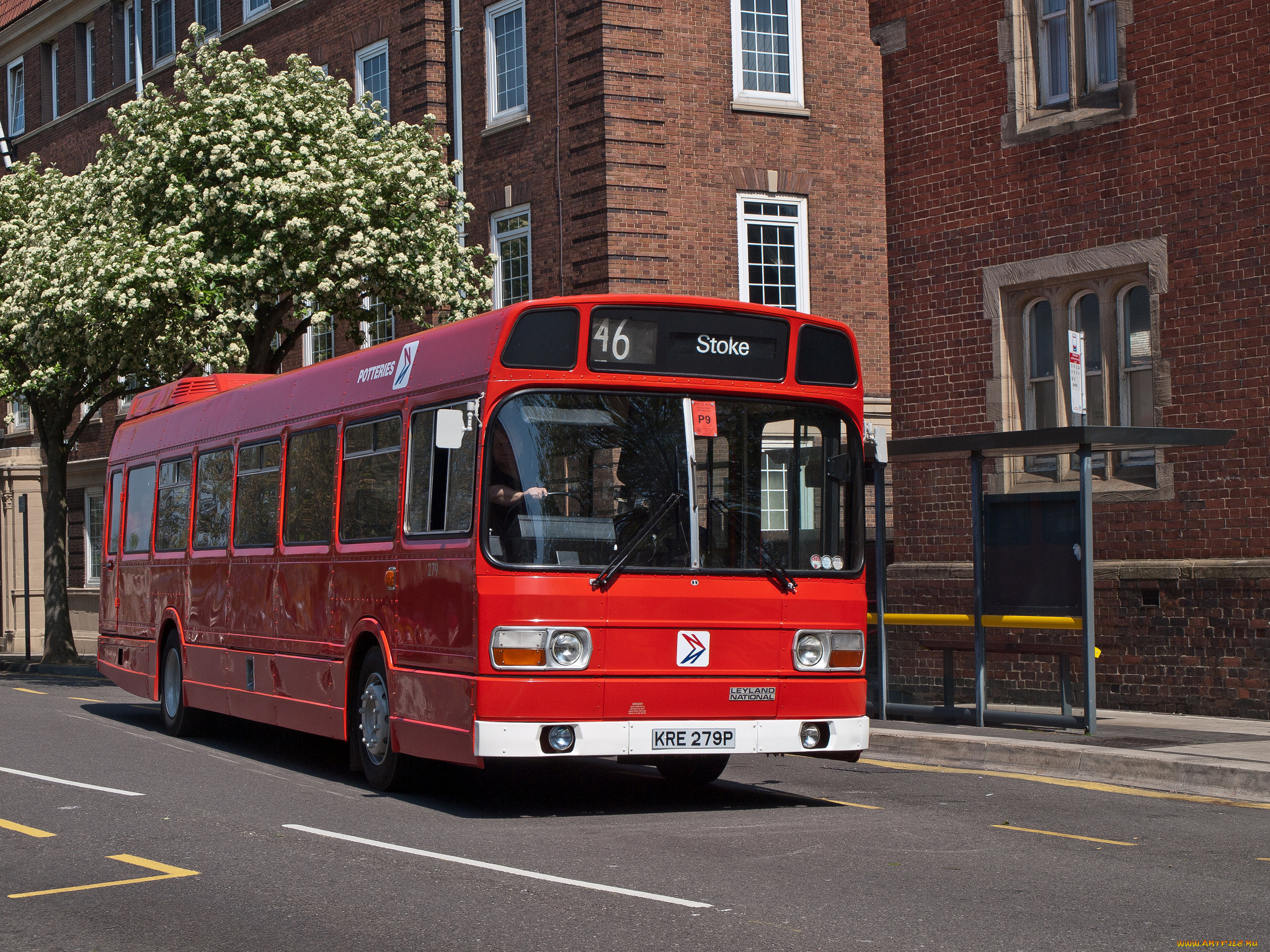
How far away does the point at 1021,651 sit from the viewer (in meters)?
14.0

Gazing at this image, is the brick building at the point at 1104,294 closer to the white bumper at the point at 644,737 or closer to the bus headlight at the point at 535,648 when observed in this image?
the white bumper at the point at 644,737

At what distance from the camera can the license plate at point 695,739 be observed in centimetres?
952

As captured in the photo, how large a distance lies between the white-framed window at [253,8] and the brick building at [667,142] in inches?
198

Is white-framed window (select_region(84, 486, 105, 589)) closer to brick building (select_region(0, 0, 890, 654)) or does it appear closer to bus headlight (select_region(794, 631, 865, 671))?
brick building (select_region(0, 0, 890, 654))

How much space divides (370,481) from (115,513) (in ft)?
24.8

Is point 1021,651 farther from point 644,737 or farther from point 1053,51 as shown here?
point 1053,51

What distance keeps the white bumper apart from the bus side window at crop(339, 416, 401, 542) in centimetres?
203

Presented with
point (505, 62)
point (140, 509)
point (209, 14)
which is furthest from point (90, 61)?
point (140, 509)

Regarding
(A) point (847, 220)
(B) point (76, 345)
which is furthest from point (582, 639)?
(A) point (847, 220)

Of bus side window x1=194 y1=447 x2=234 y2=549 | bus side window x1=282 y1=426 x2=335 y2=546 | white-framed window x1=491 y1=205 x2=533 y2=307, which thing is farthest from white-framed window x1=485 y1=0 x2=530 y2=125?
bus side window x1=282 y1=426 x2=335 y2=546

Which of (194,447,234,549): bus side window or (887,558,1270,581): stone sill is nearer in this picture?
(194,447,234,549): bus side window

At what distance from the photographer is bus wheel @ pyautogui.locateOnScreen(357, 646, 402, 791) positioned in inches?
421

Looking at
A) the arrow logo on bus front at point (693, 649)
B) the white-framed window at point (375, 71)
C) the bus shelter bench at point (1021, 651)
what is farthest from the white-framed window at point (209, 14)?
the arrow logo on bus front at point (693, 649)

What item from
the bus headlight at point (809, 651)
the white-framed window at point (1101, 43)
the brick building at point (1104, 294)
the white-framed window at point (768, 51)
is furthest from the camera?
the white-framed window at point (768, 51)
